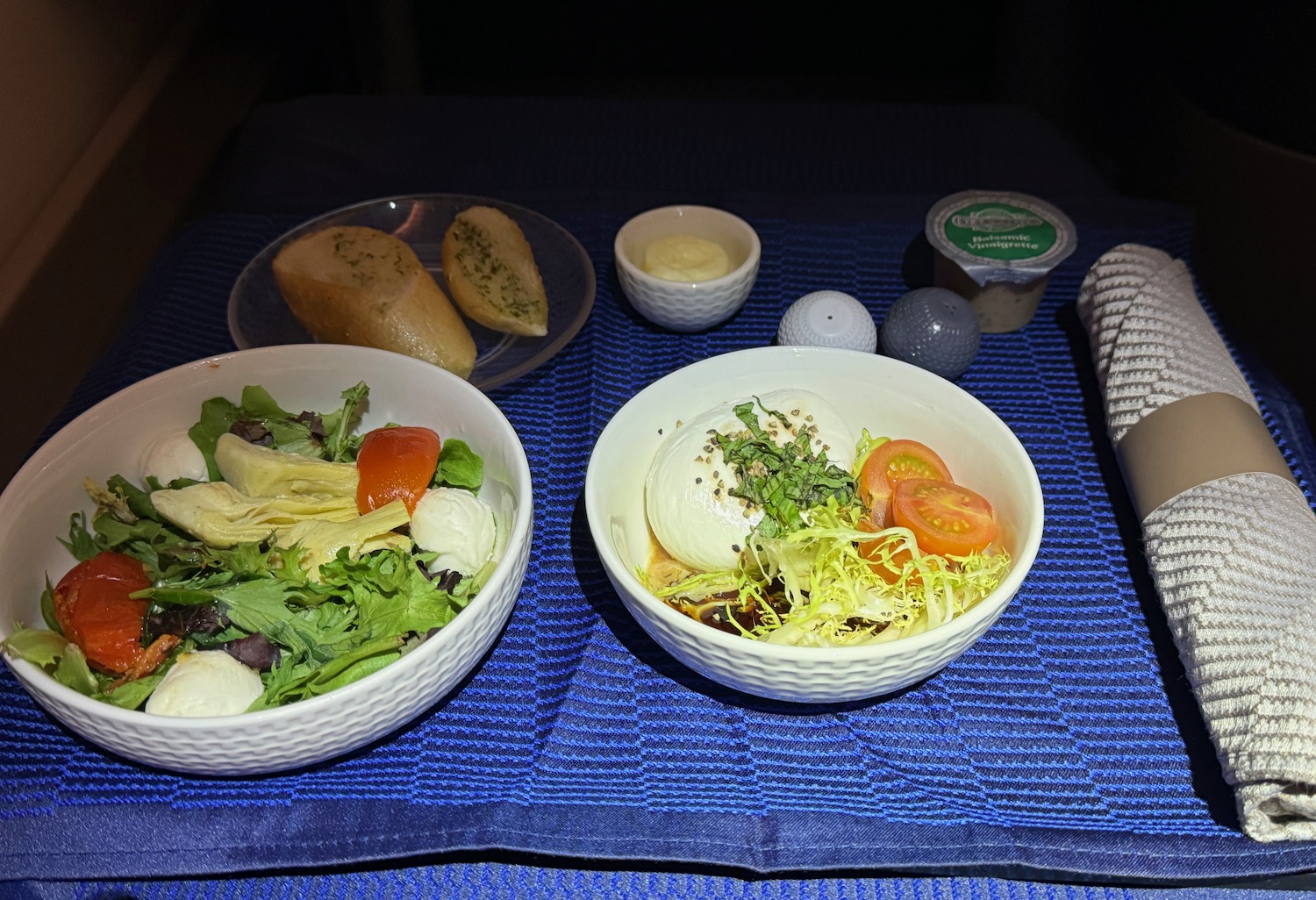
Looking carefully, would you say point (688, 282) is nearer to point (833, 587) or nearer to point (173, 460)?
point (833, 587)

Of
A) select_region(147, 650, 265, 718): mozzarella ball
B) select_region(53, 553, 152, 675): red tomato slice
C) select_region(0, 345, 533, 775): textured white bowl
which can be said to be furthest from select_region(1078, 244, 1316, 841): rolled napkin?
select_region(53, 553, 152, 675): red tomato slice

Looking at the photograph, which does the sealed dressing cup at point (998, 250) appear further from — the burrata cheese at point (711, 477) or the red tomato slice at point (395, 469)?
the red tomato slice at point (395, 469)

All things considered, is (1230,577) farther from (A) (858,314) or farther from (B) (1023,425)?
(A) (858,314)

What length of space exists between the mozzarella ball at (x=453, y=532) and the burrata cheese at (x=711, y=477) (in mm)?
181

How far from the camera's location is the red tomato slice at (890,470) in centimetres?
95

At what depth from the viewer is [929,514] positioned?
35.4 inches

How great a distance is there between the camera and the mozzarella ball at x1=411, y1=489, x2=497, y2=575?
2.93 feet

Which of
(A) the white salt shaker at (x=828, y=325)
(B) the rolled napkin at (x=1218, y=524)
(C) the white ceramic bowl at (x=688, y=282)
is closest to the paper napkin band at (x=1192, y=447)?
(B) the rolled napkin at (x=1218, y=524)

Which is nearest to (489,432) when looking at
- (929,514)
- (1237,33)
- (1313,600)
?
(929,514)

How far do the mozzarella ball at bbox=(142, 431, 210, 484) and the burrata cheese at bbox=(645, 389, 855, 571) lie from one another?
50 centimetres

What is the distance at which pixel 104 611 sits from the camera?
83 centimetres

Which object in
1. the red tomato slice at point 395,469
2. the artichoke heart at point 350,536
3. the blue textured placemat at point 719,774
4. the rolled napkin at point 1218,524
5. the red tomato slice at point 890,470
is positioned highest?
the red tomato slice at point 395,469

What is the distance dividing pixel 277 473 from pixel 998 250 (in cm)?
98

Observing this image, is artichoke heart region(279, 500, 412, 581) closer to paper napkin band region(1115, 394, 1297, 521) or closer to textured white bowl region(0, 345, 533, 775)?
textured white bowl region(0, 345, 533, 775)
